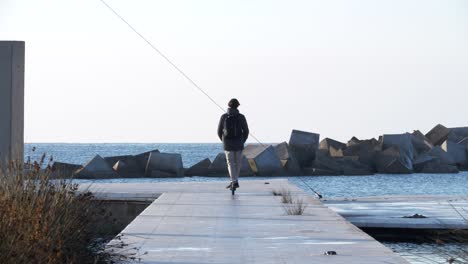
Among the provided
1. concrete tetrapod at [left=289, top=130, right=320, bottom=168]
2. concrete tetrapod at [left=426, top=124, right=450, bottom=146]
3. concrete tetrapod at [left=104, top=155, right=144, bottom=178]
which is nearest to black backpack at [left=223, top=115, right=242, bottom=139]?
concrete tetrapod at [left=104, top=155, right=144, bottom=178]

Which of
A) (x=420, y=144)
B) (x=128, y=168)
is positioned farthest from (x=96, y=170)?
(x=420, y=144)

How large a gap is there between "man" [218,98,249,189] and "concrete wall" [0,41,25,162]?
12.6 ft

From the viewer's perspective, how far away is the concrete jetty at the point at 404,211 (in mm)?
15992

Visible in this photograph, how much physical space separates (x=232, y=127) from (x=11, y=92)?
4.10 m

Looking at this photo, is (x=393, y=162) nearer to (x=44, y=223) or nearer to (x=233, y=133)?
(x=233, y=133)

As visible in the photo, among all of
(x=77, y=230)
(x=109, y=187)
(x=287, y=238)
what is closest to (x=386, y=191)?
(x=109, y=187)

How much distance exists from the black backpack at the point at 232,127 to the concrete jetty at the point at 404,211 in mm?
2130

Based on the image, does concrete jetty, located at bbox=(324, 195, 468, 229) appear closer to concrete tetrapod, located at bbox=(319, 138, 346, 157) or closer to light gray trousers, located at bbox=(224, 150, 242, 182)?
light gray trousers, located at bbox=(224, 150, 242, 182)

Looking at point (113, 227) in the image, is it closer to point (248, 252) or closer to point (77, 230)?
point (248, 252)

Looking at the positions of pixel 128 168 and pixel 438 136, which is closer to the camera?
pixel 128 168

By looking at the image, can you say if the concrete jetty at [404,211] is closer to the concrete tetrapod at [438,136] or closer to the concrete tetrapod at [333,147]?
the concrete tetrapod at [333,147]

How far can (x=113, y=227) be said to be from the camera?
16.4 metres

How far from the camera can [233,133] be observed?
683 inches

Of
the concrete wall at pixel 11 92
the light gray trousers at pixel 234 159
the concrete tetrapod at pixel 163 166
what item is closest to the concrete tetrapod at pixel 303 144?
the concrete tetrapod at pixel 163 166
